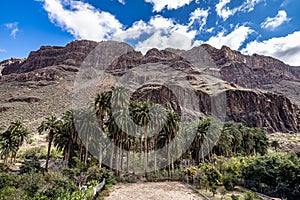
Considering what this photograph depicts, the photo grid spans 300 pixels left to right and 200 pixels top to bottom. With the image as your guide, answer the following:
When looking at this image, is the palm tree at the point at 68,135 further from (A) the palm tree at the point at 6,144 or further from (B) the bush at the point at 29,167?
(A) the palm tree at the point at 6,144

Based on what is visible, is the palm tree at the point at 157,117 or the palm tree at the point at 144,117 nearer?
the palm tree at the point at 144,117

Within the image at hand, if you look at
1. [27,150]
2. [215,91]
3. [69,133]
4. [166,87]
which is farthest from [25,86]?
[69,133]

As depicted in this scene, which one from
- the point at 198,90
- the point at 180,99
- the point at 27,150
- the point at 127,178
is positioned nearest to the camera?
the point at 127,178

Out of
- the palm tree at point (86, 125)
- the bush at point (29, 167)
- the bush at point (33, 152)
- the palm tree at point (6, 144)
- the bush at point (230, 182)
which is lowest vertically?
the bush at point (230, 182)

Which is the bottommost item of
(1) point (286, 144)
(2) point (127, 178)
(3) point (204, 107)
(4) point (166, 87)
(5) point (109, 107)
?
(2) point (127, 178)

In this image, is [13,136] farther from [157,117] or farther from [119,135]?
[157,117]

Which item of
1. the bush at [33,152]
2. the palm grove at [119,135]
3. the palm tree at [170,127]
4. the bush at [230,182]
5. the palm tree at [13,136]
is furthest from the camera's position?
the bush at [33,152]

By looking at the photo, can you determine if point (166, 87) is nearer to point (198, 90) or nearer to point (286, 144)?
point (198, 90)

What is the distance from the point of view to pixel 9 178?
26.0 metres

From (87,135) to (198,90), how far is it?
133 m

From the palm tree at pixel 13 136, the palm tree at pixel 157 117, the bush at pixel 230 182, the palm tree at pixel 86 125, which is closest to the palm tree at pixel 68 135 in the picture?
the palm tree at pixel 86 125

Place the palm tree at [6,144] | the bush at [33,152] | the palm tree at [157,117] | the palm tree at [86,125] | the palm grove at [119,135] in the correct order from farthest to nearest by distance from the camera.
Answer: the bush at [33,152], the palm tree at [6,144], the palm tree at [157,117], the palm grove at [119,135], the palm tree at [86,125]

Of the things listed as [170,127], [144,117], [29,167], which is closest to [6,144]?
[29,167]

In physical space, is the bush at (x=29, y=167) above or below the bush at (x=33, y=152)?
below
